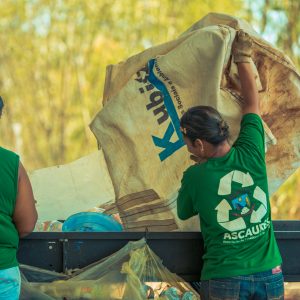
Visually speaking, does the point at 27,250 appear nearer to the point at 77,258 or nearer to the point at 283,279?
the point at 77,258

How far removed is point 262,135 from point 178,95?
573mm

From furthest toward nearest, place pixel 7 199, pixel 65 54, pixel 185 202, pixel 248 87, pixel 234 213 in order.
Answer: pixel 65 54 < pixel 248 87 < pixel 185 202 < pixel 234 213 < pixel 7 199

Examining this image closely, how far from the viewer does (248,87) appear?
131 inches

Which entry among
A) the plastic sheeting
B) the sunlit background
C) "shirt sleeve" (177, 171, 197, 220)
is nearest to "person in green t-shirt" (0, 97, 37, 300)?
the plastic sheeting

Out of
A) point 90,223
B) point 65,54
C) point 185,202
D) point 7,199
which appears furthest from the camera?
point 65,54

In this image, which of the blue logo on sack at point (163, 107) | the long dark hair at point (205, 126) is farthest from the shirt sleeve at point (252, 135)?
the blue logo on sack at point (163, 107)

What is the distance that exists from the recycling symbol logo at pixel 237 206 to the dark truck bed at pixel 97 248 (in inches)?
10.7

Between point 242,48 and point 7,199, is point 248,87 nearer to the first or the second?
point 242,48

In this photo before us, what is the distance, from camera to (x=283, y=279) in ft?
10.3

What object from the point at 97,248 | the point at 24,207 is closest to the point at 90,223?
the point at 97,248

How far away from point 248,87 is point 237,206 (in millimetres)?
643

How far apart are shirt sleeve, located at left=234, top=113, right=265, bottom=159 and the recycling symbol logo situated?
0.15 meters

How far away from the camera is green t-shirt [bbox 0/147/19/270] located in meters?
2.74

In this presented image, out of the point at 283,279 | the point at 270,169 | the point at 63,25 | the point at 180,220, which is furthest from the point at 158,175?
the point at 63,25
